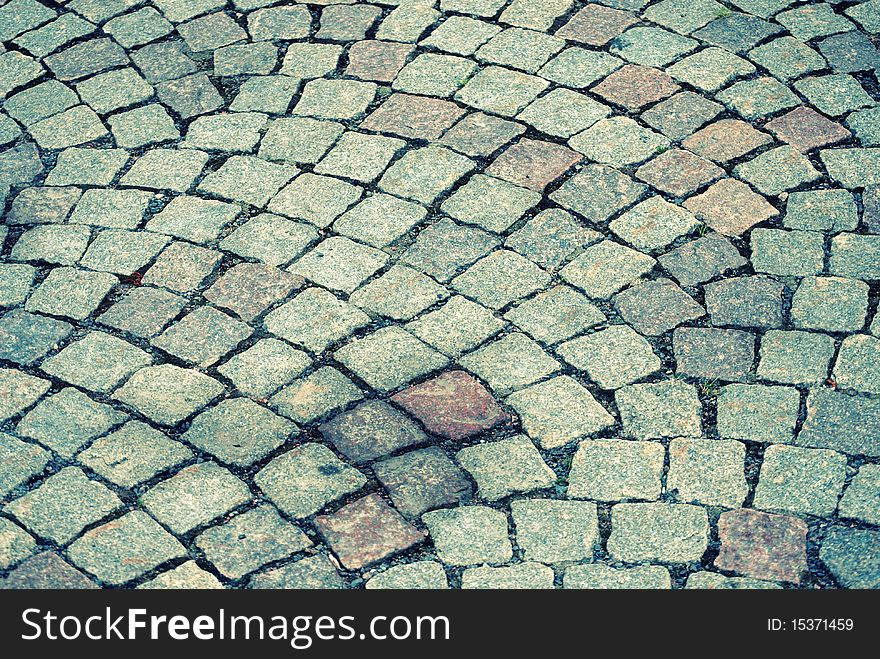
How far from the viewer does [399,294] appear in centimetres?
387

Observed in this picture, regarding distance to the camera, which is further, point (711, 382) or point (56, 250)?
point (56, 250)

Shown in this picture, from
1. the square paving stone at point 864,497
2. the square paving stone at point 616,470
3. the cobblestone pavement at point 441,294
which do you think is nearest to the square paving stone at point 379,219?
the cobblestone pavement at point 441,294

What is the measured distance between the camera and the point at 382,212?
4.20 m

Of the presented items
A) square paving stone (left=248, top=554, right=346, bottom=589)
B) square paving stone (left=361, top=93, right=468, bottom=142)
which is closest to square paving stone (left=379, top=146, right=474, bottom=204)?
square paving stone (left=361, top=93, right=468, bottom=142)

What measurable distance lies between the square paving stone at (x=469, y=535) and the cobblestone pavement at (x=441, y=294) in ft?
0.04

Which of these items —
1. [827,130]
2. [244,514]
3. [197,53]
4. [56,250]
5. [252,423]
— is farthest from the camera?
[197,53]

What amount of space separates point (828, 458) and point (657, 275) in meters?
1.00

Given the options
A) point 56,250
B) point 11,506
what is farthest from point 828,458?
point 56,250

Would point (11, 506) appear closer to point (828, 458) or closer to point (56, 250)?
point (56, 250)

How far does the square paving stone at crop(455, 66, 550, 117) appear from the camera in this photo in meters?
4.66

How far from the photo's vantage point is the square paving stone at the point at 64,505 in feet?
10.2

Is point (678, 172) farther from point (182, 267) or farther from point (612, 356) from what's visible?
point (182, 267)

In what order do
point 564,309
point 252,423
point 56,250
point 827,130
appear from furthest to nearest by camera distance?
point 827,130 < point 56,250 < point 564,309 < point 252,423

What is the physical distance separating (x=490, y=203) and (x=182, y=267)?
4.29ft
